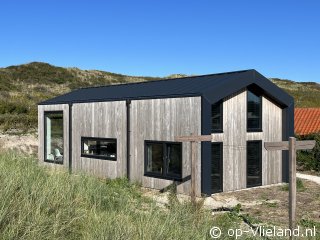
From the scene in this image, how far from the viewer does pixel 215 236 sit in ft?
21.5

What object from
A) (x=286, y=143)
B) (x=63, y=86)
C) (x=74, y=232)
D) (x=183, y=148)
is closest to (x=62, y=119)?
(x=183, y=148)

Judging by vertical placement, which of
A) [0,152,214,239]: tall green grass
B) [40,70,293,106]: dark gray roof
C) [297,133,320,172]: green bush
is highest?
[40,70,293,106]: dark gray roof

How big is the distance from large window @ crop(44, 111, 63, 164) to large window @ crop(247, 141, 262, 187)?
350 inches

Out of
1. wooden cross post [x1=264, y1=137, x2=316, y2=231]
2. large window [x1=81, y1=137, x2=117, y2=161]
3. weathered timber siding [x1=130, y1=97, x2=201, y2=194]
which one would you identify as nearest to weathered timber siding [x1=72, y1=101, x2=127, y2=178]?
large window [x1=81, y1=137, x2=117, y2=161]

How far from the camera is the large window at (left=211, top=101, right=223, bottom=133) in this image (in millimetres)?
14773

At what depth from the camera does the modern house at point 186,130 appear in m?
14.2

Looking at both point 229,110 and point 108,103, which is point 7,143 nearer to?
point 108,103

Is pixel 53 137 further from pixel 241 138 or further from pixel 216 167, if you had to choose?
pixel 241 138

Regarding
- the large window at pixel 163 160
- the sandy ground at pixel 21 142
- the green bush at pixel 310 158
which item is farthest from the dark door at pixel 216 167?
the sandy ground at pixel 21 142

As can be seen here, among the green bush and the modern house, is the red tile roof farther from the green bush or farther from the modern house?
the modern house

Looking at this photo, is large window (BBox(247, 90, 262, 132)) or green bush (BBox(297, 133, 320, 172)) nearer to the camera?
large window (BBox(247, 90, 262, 132))

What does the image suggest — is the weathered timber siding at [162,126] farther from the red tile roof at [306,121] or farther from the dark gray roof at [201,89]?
the red tile roof at [306,121]

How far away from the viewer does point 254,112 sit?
16.3 metres

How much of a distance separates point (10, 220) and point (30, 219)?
0.25m
